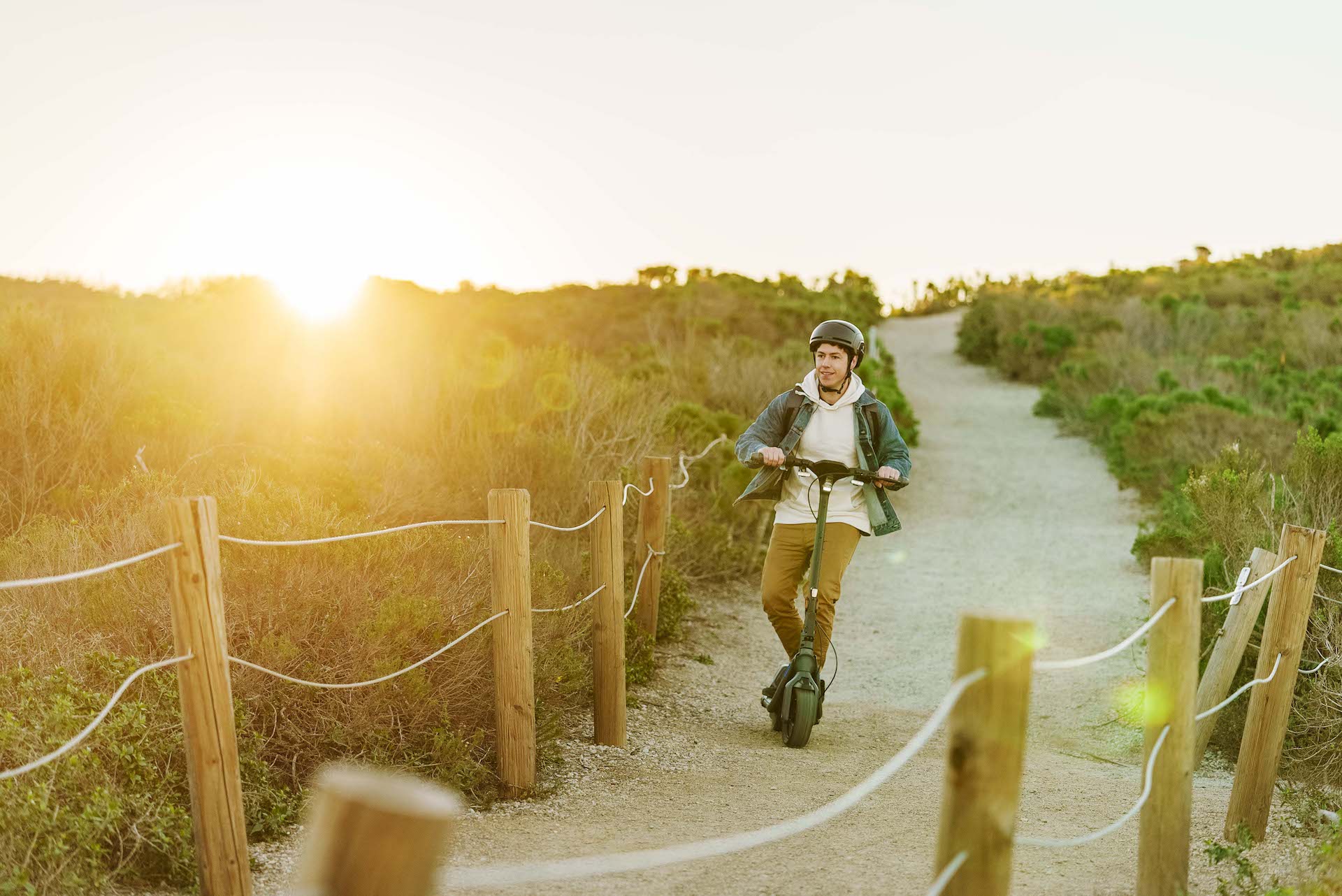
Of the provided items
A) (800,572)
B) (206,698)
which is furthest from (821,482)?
(206,698)

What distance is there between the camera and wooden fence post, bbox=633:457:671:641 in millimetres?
7355

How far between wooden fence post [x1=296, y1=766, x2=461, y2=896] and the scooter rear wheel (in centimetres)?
453

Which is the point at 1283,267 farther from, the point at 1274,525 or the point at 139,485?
the point at 139,485

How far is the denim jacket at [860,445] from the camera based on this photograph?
6051mm

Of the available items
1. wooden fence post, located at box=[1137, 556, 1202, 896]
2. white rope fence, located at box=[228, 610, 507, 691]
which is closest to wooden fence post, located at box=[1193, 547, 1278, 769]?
wooden fence post, located at box=[1137, 556, 1202, 896]

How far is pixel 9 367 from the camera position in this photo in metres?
8.70

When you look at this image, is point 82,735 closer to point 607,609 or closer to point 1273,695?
point 607,609

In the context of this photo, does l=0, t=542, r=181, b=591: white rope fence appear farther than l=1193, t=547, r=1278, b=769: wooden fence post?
No

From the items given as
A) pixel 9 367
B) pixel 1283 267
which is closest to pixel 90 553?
pixel 9 367

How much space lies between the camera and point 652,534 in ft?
24.7

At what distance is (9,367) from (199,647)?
660 cm

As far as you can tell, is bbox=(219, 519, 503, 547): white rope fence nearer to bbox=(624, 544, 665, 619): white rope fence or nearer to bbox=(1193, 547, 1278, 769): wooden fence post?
bbox=(624, 544, 665, 619): white rope fence

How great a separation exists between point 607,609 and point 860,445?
1.63 metres

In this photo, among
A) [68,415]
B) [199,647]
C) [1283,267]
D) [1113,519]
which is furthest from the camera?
[1283,267]
